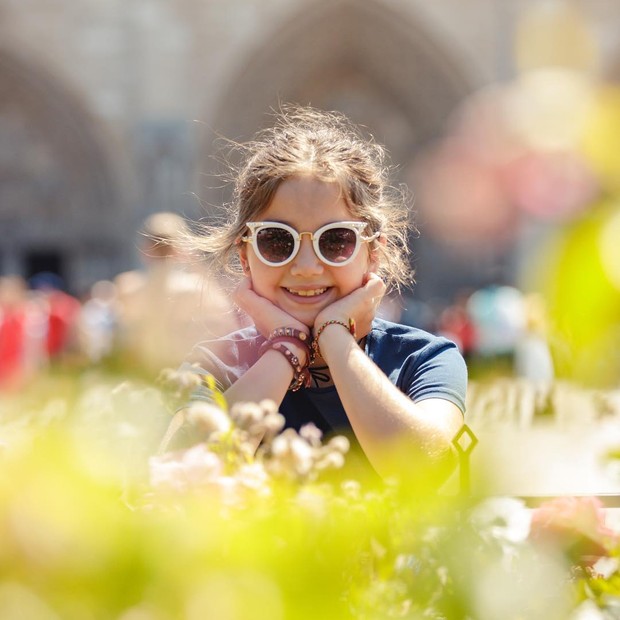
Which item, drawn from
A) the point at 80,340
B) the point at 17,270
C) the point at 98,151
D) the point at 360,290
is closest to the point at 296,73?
the point at 98,151

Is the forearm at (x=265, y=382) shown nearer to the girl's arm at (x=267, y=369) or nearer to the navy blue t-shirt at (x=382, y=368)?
the girl's arm at (x=267, y=369)

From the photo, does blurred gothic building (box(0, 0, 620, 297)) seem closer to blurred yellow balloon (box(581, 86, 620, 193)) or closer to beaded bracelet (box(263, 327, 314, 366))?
blurred yellow balloon (box(581, 86, 620, 193))

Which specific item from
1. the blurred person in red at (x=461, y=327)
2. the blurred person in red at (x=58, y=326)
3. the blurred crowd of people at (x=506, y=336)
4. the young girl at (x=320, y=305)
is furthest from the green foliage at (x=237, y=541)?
the blurred person in red at (x=58, y=326)

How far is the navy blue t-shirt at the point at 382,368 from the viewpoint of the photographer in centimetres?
172

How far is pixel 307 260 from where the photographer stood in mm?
1684

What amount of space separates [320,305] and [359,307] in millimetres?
72

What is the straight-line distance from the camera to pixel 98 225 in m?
15.4

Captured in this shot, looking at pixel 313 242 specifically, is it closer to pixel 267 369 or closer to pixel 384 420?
pixel 267 369

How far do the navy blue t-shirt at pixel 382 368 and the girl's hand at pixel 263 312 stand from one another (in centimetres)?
8

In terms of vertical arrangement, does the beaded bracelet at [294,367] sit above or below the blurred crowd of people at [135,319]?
below

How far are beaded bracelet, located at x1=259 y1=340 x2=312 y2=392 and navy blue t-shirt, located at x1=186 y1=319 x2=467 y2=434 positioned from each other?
0.03 m

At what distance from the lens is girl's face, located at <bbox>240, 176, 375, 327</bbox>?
1.70m

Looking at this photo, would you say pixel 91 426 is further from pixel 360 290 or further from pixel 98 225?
pixel 98 225

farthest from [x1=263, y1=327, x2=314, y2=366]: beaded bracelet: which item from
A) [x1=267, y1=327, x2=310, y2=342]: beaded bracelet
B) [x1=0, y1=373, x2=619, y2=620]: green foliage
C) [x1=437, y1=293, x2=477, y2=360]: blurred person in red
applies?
[x1=437, y1=293, x2=477, y2=360]: blurred person in red
